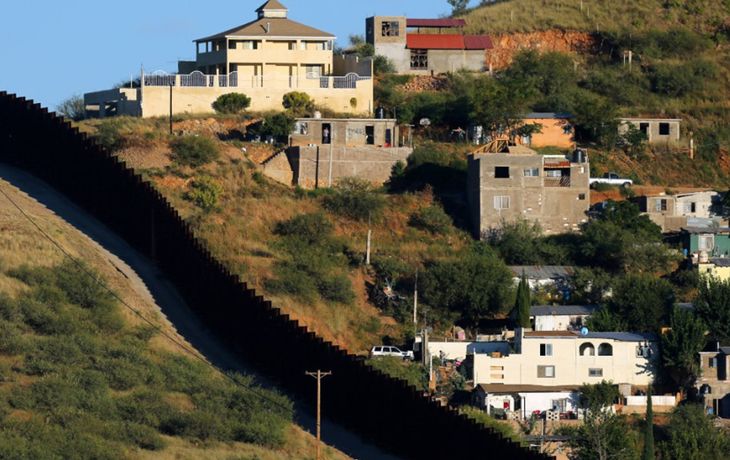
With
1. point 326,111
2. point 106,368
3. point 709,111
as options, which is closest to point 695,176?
point 709,111

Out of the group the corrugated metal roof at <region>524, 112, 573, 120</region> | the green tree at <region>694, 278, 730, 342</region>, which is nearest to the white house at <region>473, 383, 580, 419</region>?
the green tree at <region>694, 278, 730, 342</region>

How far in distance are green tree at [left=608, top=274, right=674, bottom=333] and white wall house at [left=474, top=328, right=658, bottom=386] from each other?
72.4 inches

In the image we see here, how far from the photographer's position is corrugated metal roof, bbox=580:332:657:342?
87.9 meters

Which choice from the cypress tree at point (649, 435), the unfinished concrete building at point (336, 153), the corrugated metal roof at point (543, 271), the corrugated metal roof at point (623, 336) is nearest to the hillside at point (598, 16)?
the unfinished concrete building at point (336, 153)

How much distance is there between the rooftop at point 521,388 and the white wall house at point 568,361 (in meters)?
0.30


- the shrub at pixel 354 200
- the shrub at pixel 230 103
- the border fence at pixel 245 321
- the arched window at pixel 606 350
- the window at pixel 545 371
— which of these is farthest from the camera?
the shrub at pixel 230 103

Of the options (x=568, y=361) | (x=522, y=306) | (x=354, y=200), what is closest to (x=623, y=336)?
(x=568, y=361)

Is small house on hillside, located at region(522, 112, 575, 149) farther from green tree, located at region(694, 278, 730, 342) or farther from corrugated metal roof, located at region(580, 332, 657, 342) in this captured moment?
corrugated metal roof, located at region(580, 332, 657, 342)

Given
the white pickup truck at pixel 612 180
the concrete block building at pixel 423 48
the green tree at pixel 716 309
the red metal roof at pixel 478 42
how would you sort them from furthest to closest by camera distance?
the red metal roof at pixel 478 42, the concrete block building at pixel 423 48, the white pickup truck at pixel 612 180, the green tree at pixel 716 309

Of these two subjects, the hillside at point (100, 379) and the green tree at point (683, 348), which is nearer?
the hillside at point (100, 379)

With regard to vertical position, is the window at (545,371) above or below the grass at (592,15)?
below

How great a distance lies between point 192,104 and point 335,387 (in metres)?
39.8

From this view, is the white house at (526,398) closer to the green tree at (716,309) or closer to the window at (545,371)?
the window at (545,371)

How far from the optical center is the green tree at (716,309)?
8869 centimetres
